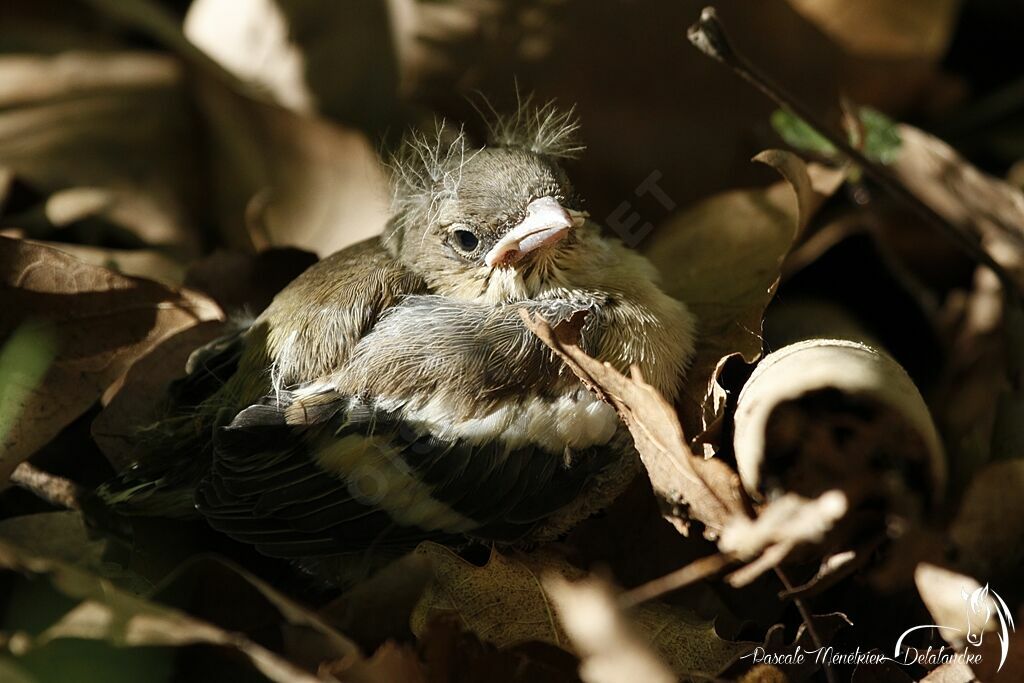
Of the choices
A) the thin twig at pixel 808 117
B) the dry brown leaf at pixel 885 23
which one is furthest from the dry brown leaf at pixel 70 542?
the dry brown leaf at pixel 885 23

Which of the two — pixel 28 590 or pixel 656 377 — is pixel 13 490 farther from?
pixel 656 377

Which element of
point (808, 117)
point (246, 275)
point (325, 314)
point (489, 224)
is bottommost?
point (246, 275)

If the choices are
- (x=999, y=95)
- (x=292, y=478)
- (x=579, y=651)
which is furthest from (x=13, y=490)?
(x=999, y=95)

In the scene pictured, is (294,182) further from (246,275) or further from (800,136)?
(800,136)

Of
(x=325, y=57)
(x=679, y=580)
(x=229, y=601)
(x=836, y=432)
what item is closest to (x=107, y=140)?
(x=325, y=57)

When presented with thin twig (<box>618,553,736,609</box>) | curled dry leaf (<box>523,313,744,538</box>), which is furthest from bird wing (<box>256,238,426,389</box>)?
thin twig (<box>618,553,736,609</box>)

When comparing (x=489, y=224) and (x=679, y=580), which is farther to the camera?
(x=489, y=224)
